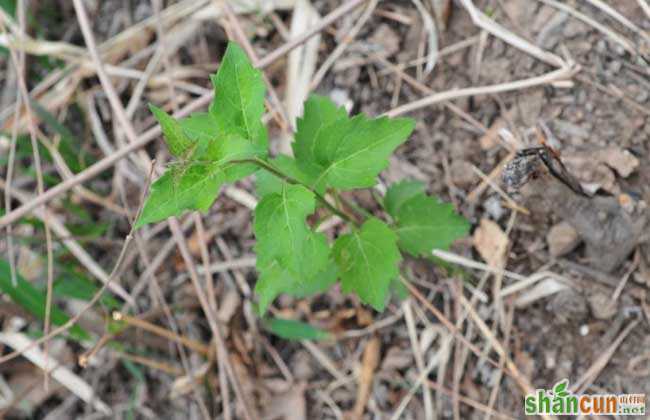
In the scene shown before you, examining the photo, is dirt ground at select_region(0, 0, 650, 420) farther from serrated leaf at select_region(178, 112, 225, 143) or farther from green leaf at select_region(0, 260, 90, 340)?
serrated leaf at select_region(178, 112, 225, 143)

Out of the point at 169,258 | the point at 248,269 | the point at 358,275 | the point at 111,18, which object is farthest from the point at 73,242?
the point at 358,275

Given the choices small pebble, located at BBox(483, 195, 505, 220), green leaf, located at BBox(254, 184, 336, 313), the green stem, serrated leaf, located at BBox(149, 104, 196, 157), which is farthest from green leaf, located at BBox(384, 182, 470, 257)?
serrated leaf, located at BBox(149, 104, 196, 157)

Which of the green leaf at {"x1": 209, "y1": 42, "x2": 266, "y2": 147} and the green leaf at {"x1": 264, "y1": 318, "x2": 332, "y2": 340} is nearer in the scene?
the green leaf at {"x1": 209, "y1": 42, "x2": 266, "y2": 147}

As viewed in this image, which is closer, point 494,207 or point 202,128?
point 202,128

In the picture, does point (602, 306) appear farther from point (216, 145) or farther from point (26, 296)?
point (26, 296)

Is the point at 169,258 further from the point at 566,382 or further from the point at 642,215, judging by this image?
the point at 642,215


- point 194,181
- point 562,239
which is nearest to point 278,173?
point 194,181
